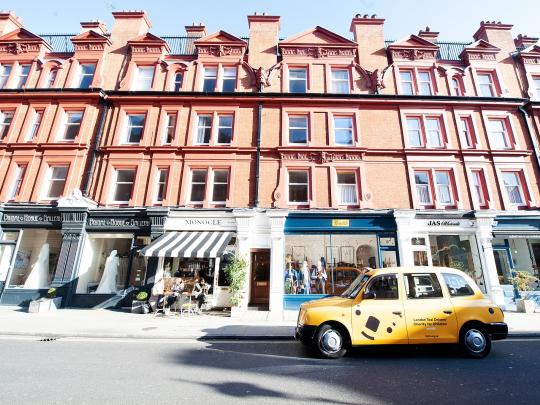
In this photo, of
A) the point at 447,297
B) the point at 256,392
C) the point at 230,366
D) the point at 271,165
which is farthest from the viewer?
the point at 271,165

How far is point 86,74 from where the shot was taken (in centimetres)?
1716

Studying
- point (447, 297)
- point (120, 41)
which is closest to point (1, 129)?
point (120, 41)

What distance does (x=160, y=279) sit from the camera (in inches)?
509

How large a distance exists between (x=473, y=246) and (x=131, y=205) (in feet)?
58.9

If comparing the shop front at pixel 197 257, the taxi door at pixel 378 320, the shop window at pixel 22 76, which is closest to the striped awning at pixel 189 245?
the shop front at pixel 197 257

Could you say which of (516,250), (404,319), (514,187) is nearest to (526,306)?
(516,250)

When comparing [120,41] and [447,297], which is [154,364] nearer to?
[447,297]

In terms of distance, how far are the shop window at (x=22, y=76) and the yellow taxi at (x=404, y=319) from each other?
73.6 feet

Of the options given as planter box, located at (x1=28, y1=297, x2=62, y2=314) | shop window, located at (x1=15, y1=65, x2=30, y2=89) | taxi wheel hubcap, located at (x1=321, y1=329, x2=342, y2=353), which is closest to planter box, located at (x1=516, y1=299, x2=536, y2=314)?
taxi wheel hubcap, located at (x1=321, y1=329, x2=342, y2=353)

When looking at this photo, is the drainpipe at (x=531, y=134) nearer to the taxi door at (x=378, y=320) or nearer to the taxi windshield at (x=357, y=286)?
the taxi windshield at (x=357, y=286)

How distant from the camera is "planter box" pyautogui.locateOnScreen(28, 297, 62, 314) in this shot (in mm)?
11414

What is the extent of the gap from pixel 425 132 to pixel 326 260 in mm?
9621

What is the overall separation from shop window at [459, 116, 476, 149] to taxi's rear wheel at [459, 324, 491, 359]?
1275cm

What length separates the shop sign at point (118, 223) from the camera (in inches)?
536
